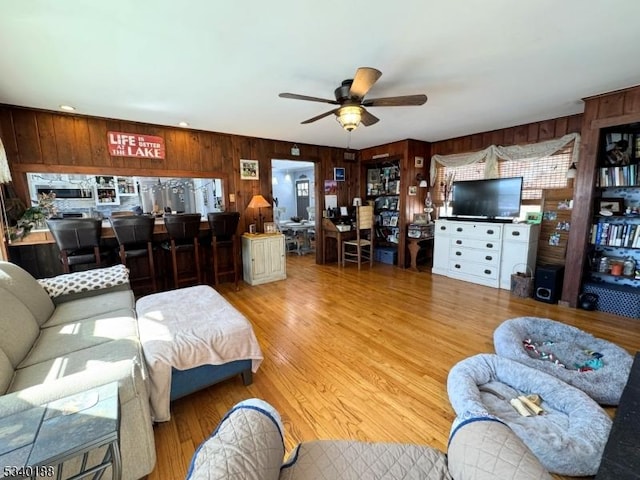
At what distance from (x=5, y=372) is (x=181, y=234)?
2.37m

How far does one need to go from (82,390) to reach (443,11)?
2578 millimetres

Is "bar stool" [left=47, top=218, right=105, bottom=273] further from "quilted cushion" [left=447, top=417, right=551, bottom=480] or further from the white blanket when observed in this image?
"quilted cushion" [left=447, top=417, right=551, bottom=480]

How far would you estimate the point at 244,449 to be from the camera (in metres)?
0.78

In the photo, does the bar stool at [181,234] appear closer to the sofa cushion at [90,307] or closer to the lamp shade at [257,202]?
the lamp shade at [257,202]

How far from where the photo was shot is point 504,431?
0.89m

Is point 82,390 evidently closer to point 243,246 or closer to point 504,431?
point 504,431

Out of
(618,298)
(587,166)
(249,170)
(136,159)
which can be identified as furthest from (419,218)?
(136,159)

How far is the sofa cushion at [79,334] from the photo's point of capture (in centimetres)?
152

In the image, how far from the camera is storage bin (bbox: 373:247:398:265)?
536 centimetres

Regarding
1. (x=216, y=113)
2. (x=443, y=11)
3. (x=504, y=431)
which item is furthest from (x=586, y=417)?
(x=216, y=113)

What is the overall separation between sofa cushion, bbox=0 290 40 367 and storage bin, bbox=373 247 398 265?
191 inches

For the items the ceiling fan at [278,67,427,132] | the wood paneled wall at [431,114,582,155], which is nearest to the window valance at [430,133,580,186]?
the wood paneled wall at [431,114,582,155]

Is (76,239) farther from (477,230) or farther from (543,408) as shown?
(477,230)

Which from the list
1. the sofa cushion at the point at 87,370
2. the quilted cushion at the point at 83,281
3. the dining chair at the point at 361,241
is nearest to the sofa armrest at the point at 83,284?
the quilted cushion at the point at 83,281
